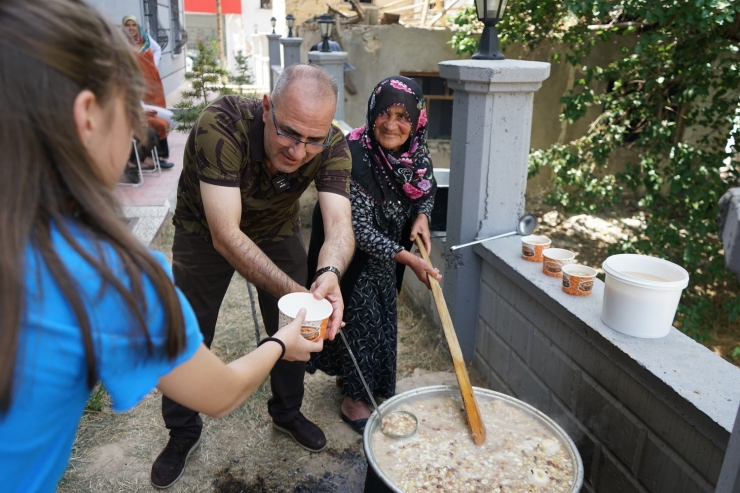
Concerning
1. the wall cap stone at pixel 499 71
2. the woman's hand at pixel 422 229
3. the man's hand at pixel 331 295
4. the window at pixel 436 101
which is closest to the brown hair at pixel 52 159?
the man's hand at pixel 331 295

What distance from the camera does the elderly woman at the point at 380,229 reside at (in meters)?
3.01

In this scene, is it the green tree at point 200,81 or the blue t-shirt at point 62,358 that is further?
the green tree at point 200,81

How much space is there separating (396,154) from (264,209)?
856 mm

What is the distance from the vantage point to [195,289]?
8.90 ft

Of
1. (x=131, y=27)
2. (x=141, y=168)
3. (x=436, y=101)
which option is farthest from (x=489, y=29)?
(x=436, y=101)

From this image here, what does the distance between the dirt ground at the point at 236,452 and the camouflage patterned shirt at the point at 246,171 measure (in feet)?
3.69

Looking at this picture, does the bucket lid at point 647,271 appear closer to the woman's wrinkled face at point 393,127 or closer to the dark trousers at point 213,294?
the woman's wrinkled face at point 393,127

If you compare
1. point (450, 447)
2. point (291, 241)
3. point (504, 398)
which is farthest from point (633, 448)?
point (291, 241)

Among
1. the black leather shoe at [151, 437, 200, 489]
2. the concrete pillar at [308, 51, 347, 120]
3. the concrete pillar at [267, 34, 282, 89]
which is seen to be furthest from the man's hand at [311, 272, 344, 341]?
the concrete pillar at [267, 34, 282, 89]

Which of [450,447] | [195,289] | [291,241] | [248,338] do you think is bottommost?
[248,338]

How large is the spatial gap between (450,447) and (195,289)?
1.35 metres

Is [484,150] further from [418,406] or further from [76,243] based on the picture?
[76,243]

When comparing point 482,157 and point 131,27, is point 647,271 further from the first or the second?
point 131,27

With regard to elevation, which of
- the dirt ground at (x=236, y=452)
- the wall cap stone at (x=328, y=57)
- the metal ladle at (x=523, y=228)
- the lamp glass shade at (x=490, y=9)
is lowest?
the dirt ground at (x=236, y=452)
